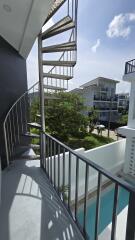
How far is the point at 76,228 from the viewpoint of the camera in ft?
5.13

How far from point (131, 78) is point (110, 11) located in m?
2.64

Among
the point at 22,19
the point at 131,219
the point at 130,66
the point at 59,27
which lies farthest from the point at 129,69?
the point at 131,219

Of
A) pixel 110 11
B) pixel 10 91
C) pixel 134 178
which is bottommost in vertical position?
pixel 134 178

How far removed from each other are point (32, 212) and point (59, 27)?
3238 millimetres

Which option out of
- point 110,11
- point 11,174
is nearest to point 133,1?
point 110,11

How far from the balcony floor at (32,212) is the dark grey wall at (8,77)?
0.94 meters

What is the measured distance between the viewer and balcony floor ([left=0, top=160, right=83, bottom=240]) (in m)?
1.51

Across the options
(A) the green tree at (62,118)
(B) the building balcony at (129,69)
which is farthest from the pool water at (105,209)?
(B) the building balcony at (129,69)

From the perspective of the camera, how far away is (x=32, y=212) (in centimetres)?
181

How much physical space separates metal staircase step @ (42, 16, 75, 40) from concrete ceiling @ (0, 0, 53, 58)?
302 millimetres

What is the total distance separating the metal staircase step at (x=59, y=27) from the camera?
304cm

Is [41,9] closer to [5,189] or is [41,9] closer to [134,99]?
[5,189]

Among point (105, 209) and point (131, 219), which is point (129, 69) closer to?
point (105, 209)

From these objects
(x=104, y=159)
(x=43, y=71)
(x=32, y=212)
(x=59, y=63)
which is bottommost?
(x=104, y=159)
